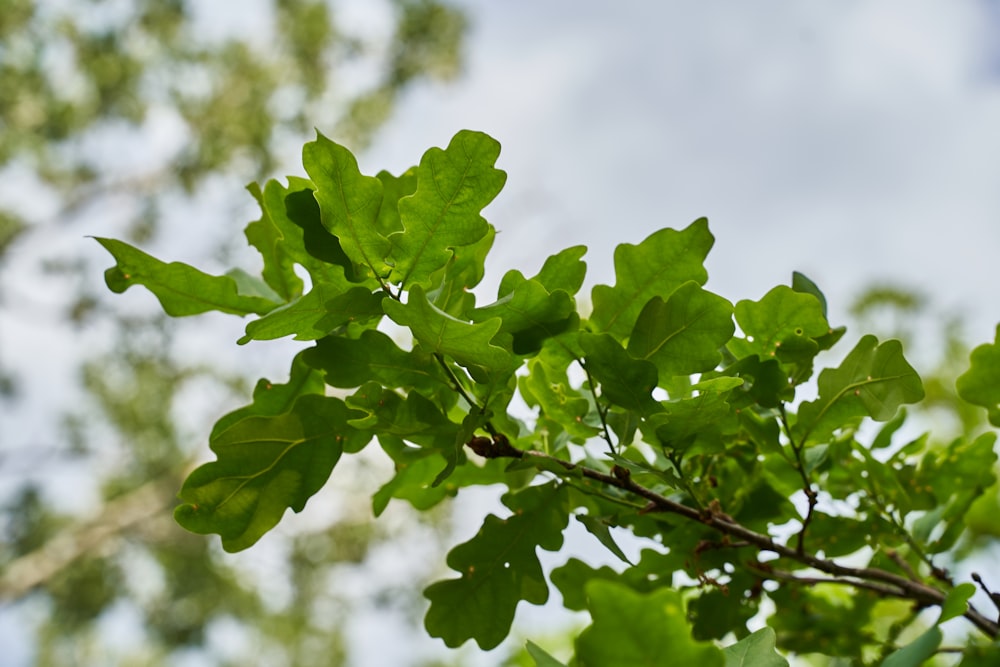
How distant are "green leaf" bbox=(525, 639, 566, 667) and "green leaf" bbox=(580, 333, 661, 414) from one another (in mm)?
293

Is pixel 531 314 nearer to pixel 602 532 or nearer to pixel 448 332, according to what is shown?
pixel 448 332

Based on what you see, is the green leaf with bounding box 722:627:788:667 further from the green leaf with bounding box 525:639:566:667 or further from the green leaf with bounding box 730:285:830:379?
the green leaf with bounding box 730:285:830:379

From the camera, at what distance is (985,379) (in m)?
0.91

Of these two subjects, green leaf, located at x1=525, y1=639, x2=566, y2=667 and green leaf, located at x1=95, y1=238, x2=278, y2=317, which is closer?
green leaf, located at x1=525, y1=639, x2=566, y2=667

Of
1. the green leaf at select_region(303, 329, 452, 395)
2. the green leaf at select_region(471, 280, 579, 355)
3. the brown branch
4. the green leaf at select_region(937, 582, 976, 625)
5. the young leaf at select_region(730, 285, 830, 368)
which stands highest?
the young leaf at select_region(730, 285, 830, 368)

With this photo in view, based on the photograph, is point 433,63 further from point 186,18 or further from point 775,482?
point 775,482

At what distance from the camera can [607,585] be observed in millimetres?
469

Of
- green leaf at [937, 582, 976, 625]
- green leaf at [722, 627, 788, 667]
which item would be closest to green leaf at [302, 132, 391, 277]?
green leaf at [722, 627, 788, 667]

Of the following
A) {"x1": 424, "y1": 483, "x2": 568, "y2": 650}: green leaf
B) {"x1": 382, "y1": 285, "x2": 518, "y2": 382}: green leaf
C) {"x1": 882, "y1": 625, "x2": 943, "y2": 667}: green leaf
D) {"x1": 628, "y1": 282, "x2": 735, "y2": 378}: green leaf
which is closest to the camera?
{"x1": 882, "y1": 625, "x2": 943, "y2": 667}: green leaf

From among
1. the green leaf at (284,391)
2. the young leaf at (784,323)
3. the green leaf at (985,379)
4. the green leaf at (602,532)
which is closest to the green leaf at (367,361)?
the green leaf at (284,391)

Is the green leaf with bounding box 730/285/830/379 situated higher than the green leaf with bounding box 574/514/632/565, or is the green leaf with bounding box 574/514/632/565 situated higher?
the green leaf with bounding box 730/285/830/379

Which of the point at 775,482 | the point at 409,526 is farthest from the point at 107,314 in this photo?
the point at 775,482

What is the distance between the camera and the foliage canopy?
77 centimetres

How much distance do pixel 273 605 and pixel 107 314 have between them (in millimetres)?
5727
